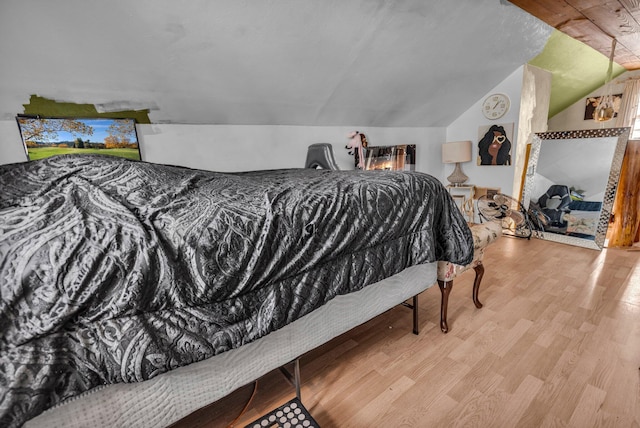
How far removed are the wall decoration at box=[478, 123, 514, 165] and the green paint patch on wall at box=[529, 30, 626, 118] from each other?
2.75 ft

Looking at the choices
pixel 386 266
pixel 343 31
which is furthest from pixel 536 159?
pixel 386 266

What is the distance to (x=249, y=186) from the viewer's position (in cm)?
113

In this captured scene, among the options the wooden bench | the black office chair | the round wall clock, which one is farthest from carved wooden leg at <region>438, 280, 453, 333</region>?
the round wall clock

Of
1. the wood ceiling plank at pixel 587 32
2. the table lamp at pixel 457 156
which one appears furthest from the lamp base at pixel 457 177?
the wood ceiling plank at pixel 587 32

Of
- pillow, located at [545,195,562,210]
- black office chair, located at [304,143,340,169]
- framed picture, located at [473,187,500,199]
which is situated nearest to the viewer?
black office chair, located at [304,143,340,169]

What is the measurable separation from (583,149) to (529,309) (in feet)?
7.53

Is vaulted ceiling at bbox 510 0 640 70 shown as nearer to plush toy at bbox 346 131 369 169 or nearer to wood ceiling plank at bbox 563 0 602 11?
wood ceiling plank at bbox 563 0 602 11

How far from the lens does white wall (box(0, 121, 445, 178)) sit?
223cm

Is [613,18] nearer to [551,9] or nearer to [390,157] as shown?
[551,9]

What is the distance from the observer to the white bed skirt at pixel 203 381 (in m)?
0.70

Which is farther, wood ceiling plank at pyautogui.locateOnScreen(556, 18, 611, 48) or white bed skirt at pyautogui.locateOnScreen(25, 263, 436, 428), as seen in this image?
wood ceiling plank at pyautogui.locateOnScreen(556, 18, 611, 48)

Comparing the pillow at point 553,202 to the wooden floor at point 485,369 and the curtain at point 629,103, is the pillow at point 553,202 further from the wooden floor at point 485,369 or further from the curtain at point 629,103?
the curtain at point 629,103

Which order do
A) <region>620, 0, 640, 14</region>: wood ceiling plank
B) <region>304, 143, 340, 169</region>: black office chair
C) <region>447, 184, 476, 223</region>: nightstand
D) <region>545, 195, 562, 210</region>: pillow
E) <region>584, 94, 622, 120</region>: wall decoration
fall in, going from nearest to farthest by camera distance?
<region>620, 0, 640, 14</region>: wood ceiling plank < <region>304, 143, 340, 169</region>: black office chair < <region>545, 195, 562, 210</region>: pillow < <region>447, 184, 476, 223</region>: nightstand < <region>584, 94, 622, 120</region>: wall decoration

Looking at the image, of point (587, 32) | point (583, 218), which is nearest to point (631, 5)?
point (587, 32)
